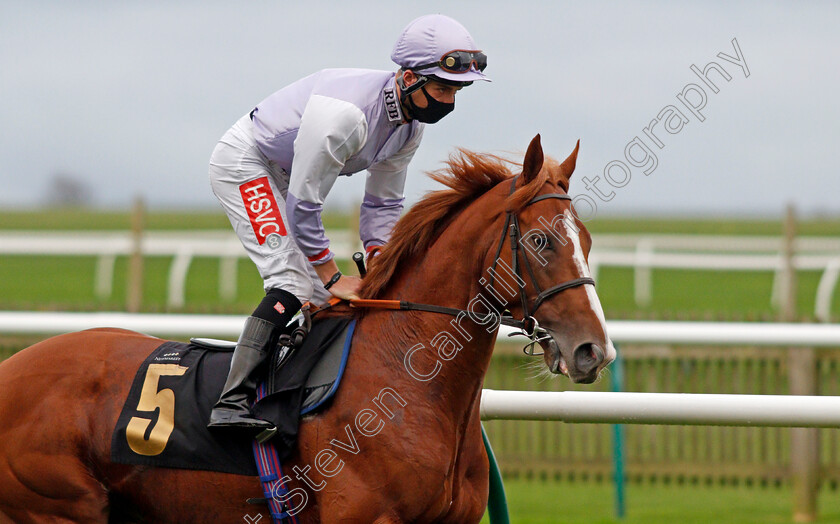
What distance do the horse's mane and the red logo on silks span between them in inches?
14.1

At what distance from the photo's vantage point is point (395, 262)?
327cm

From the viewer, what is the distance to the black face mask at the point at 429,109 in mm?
3309

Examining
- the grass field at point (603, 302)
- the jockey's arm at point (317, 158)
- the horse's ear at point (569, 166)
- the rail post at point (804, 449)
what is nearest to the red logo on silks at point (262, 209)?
the jockey's arm at point (317, 158)

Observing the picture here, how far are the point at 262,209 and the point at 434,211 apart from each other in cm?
59

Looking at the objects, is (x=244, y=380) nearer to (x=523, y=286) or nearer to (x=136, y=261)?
(x=523, y=286)

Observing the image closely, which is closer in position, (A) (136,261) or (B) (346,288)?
(B) (346,288)

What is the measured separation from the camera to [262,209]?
3.43m

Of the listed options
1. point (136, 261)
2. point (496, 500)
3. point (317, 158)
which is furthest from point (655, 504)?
point (136, 261)

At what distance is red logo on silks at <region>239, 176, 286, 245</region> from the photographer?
340 centimetres

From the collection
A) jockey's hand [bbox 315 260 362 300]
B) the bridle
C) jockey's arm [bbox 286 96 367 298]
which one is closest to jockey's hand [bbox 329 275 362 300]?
jockey's hand [bbox 315 260 362 300]

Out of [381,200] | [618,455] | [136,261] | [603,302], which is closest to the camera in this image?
[381,200]

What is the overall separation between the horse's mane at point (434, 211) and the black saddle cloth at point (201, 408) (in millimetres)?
189

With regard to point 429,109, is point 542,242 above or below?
below

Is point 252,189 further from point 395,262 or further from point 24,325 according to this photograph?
point 24,325
